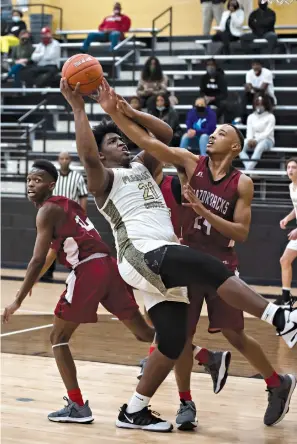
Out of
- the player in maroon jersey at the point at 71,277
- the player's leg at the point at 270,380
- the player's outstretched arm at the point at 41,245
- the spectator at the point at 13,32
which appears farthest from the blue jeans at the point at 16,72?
the player's leg at the point at 270,380

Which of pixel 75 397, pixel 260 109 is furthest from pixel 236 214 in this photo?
pixel 260 109

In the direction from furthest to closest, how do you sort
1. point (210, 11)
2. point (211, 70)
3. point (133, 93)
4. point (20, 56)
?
point (20, 56) → point (210, 11) → point (133, 93) → point (211, 70)

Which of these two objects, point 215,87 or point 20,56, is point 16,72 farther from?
point 215,87

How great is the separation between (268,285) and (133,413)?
25.1 ft

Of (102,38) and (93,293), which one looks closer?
(93,293)

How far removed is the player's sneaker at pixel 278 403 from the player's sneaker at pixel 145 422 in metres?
0.61

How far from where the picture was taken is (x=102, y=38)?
57.3 feet

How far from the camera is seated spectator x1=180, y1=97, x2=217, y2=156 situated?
1359cm

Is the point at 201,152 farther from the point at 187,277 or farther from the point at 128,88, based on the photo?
the point at 187,277

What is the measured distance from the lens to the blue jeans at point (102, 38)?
17.1 meters

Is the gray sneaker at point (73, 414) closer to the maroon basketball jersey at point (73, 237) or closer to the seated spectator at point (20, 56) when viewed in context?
the maroon basketball jersey at point (73, 237)

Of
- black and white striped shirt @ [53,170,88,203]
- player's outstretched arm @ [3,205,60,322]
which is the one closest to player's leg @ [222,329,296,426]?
player's outstretched arm @ [3,205,60,322]

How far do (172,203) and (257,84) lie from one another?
873 centimetres

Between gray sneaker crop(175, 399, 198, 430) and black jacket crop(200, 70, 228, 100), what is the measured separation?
31.7 ft
